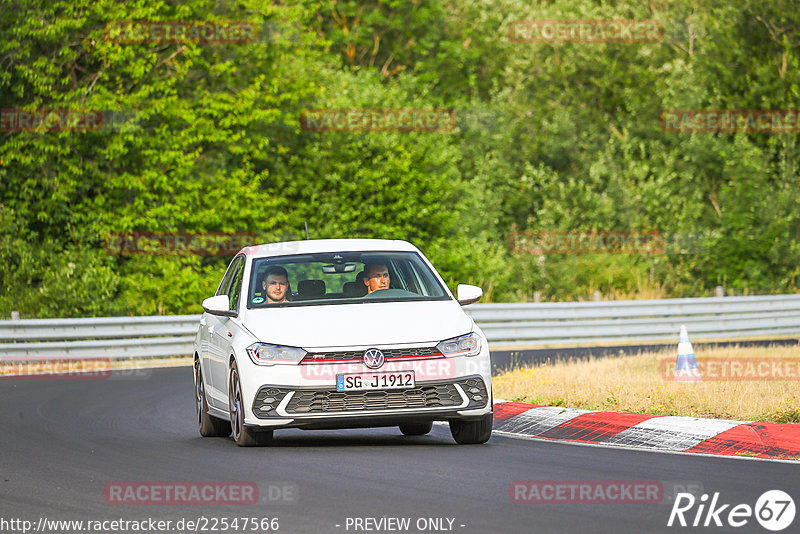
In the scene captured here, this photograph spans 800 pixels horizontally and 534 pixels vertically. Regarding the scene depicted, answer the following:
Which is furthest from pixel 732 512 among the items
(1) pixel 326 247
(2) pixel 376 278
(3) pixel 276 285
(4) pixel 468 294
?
(1) pixel 326 247

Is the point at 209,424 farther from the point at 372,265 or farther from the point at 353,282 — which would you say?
the point at 372,265

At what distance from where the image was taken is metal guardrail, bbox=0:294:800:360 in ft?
81.0

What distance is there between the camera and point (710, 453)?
34.4 feet

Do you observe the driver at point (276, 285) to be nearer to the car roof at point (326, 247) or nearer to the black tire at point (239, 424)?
the car roof at point (326, 247)

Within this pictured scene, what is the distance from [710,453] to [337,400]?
2733mm

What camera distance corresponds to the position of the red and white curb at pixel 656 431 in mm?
10578

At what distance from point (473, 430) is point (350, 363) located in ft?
4.19

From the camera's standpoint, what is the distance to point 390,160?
127ft

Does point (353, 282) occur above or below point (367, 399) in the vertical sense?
above

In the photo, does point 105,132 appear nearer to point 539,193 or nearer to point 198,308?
point 198,308

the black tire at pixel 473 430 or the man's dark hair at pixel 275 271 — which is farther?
the man's dark hair at pixel 275 271

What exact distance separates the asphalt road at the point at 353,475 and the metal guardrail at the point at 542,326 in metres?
10.9

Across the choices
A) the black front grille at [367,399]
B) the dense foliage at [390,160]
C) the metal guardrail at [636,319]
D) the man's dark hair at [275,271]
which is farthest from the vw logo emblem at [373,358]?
the dense foliage at [390,160]

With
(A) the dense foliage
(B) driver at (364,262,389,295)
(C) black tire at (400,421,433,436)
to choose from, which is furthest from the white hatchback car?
(A) the dense foliage
